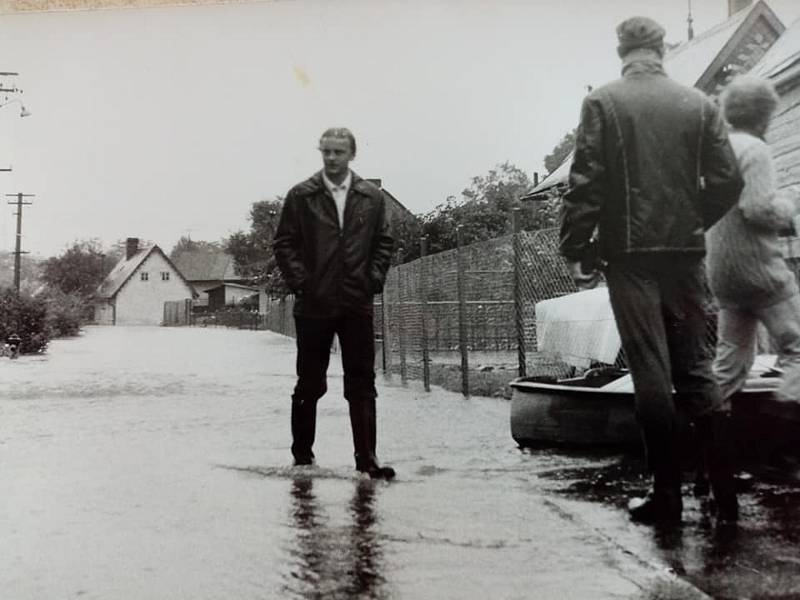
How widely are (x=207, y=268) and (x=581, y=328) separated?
63.7 meters

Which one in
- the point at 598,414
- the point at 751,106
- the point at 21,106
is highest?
the point at 21,106

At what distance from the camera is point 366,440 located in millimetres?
3480

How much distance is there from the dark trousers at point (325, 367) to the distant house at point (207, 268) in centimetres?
5911

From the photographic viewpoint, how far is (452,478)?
330 centimetres

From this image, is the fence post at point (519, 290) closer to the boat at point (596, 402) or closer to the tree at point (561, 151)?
the tree at point (561, 151)

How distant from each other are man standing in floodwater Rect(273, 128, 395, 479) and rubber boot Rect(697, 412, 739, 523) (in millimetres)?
1438

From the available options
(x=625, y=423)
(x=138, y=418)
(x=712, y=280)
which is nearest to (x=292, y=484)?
(x=625, y=423)

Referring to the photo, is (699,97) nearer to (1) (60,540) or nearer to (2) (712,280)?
(2) (712,280)

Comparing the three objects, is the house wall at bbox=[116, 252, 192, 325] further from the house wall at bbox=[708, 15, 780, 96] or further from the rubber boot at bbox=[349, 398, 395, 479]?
the rubber boot at bbox=[349, 398, 395, 479]

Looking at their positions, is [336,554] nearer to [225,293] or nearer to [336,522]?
[336,522]

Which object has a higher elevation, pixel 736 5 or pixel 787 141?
pixel 736 5

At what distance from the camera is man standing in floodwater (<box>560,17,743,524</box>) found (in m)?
2.53

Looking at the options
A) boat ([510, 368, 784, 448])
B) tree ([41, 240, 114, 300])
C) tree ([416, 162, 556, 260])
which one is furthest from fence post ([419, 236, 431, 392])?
boat ([510, 368, 784, 448])

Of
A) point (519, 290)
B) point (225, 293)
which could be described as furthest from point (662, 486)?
point (225, 293)
